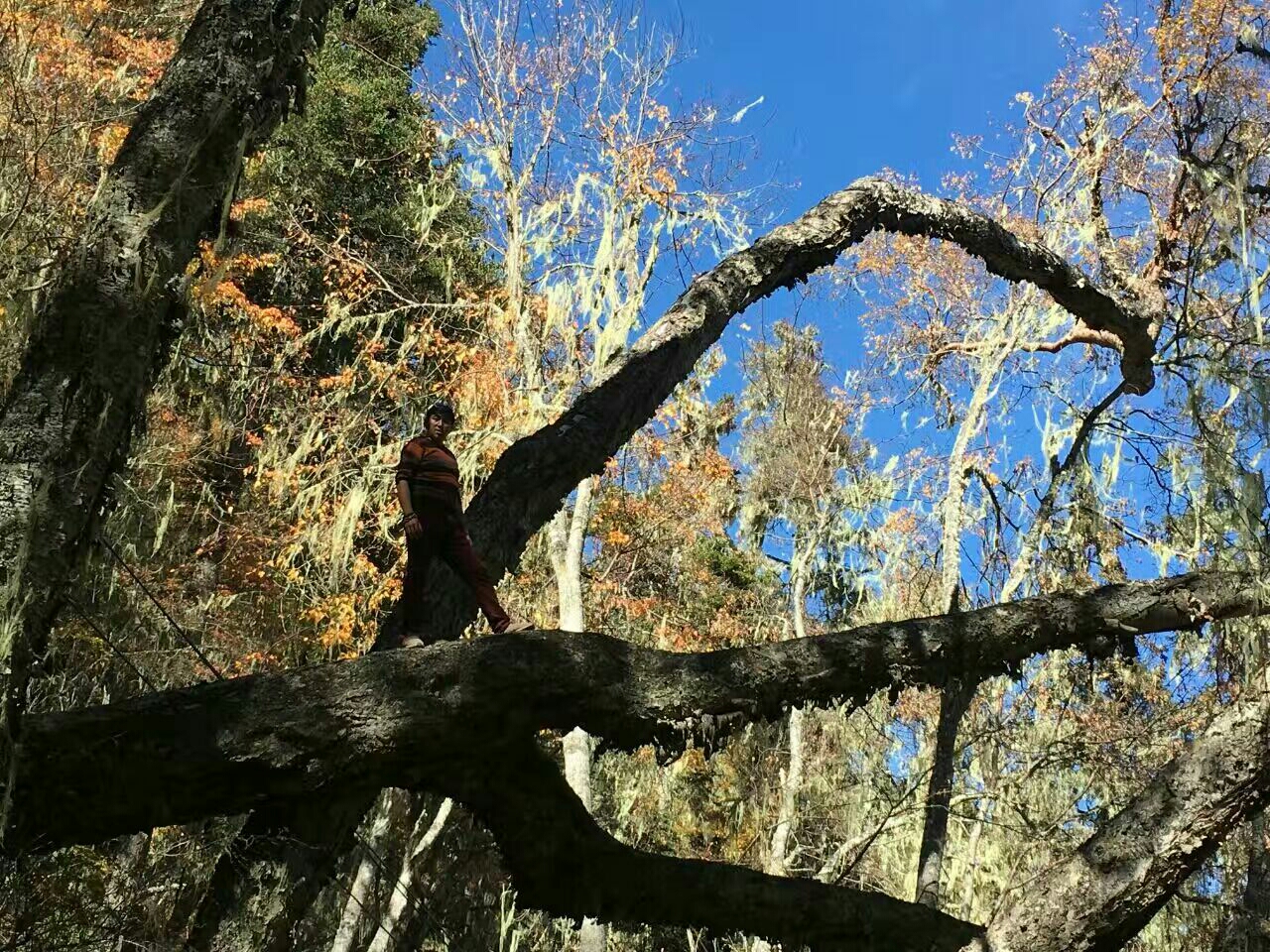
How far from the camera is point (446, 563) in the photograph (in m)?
3.66

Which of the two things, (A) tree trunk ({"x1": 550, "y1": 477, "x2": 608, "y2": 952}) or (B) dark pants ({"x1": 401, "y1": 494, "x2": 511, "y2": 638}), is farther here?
(A) tree trunk ({"x1": 550, "y1": 477, "x2": 608, "y2": 952})

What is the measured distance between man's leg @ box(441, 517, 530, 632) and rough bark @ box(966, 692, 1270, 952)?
177cm

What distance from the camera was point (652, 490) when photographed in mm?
13781

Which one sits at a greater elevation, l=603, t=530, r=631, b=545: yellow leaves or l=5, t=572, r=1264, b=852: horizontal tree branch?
l=603, t=530, r=631, b=545: yellow leaves

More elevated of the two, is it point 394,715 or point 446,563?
point 446,563

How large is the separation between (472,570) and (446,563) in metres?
0.19

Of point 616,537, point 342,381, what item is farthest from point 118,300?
point 342,381

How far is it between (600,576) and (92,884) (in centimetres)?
897

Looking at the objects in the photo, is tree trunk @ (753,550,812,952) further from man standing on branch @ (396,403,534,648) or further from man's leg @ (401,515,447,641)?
man's leg @ (401,515,447,641)

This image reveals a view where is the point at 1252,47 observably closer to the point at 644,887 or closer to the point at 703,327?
the point at 703,327

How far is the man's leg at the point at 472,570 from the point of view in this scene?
3.50 metres

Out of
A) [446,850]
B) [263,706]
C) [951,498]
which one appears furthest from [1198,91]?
[446,850]

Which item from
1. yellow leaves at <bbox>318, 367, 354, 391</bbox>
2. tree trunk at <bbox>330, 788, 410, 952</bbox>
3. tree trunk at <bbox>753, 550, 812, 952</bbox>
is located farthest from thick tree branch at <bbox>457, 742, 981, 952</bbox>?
yellow leaves at <bbox>318, 367, 354, 391</bbox>

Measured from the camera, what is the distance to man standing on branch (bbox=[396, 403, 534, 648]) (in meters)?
3.50
